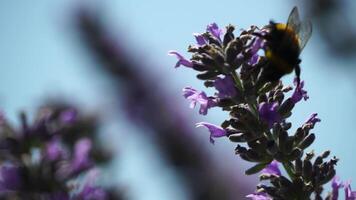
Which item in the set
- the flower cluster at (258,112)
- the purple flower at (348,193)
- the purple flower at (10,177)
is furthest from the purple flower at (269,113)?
the purple flower at (10,177)

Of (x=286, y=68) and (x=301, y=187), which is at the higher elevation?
(x=286, y=68)

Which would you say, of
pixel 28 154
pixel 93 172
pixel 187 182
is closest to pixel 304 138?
pixel 93 172

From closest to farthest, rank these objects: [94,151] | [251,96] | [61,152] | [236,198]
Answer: [251,96]
[61,152]
[94,151]
[236,198]

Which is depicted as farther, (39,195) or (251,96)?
(39,195)

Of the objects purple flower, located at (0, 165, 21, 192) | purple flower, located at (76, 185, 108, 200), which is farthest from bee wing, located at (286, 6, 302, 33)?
purple flower, located at (0, 165, 21, 192)

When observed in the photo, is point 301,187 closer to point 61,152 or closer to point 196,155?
point 61,152

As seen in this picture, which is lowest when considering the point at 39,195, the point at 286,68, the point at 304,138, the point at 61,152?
the point at 39,195

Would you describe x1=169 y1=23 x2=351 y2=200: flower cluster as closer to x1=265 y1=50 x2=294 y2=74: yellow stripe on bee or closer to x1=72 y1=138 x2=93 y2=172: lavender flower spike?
x1=265 y1=50 x2=294 y2=74: yellow stripe on bee
